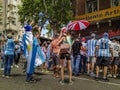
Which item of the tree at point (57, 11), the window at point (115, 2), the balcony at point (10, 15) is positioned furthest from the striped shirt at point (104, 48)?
the balcony at point (10, 15)

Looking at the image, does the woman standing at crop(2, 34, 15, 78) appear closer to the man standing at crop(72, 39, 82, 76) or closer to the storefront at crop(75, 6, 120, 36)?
the man standing at crop(72, 39, 82, 76)

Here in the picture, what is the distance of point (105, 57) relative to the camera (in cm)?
1325

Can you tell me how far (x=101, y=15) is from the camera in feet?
92.1

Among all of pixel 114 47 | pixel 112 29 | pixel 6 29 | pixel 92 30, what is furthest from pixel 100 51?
pixel 6 29

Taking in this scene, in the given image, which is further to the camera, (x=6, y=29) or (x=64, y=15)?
(x=6, y=29)

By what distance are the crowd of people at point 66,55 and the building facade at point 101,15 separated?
1123 centimetres

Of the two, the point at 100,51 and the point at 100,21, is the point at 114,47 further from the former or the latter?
the point at 100,21

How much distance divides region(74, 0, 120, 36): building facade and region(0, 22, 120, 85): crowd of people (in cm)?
1123

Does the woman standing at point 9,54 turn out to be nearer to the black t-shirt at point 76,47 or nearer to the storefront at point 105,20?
the black t-shirt at point 76,47

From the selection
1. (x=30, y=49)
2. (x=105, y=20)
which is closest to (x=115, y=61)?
(x=30, y=49)

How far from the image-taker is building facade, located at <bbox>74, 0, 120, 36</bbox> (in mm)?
27047

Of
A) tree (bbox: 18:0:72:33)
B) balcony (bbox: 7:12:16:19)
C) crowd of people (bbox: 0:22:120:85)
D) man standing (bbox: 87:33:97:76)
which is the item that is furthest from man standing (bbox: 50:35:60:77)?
balcony (bbox: 7:12:16:19)

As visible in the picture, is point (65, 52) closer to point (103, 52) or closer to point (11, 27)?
point (103, 52)

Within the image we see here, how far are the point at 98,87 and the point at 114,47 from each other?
175 inches
